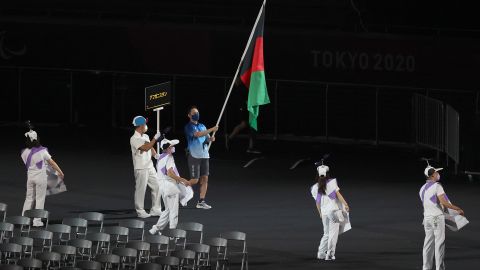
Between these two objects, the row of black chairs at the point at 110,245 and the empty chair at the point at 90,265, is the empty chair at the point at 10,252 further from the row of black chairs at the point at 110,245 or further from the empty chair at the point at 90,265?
the empty chair at the point at 90,265

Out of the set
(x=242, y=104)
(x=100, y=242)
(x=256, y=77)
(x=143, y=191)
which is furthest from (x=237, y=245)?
(x=242, y=104)

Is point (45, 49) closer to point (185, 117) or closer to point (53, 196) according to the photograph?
point (185, 117)

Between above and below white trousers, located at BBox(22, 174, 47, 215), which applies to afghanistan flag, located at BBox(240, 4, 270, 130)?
above

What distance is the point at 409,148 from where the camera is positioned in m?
36.2

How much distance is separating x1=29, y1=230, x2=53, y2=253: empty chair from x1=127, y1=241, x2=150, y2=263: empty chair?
1391mm

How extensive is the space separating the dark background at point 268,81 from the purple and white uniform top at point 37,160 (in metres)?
→ 3.82

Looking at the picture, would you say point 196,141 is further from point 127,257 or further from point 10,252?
point 10,252

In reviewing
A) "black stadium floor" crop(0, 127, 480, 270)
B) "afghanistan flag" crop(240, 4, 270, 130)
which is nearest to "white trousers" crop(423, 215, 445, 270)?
"black stadium floor" crop(0, 127, 480, 270)

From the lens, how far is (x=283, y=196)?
29750mm

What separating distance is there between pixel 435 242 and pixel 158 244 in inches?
176

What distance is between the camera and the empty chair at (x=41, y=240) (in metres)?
22.7

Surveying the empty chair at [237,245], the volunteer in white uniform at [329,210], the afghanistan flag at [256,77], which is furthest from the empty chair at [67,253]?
the afghanistan flag at [256,77]

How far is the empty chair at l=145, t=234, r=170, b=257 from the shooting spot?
22.3 m

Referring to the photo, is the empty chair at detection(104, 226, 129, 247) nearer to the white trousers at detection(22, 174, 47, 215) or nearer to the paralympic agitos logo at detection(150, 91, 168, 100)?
the white trousers at detection(22, 174, 47, 215)
